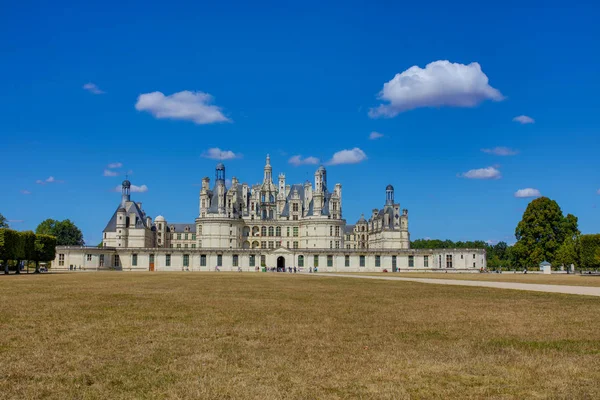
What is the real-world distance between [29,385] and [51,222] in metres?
130

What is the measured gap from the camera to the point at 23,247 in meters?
67.4

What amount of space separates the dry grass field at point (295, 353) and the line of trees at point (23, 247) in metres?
49.1

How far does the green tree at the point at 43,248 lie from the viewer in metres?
73.1

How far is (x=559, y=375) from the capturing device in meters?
9.74

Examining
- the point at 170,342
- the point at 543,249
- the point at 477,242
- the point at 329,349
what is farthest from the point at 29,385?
the point at 477,242

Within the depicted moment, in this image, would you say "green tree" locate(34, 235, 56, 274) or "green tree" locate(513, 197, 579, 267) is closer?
"green tree" locate(34, 235, 56, 274)

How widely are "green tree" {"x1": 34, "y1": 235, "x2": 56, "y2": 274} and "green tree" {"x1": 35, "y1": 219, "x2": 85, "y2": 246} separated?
51.6 meters

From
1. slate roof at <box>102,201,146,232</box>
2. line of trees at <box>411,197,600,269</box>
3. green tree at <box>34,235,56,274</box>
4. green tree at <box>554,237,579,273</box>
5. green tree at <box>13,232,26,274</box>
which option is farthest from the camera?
slate roof at <box>102,201,146,232</box>

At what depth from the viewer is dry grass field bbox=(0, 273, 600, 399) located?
8859 mm

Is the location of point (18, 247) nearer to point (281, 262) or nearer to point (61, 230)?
point (281, 262)

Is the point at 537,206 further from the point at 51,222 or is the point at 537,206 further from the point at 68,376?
the point at 51,222

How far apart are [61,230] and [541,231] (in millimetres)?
99488

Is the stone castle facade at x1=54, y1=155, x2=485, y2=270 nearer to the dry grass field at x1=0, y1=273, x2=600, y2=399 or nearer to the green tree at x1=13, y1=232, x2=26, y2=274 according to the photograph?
the green tree at x1=13, y1=232, x2=26, y2=274

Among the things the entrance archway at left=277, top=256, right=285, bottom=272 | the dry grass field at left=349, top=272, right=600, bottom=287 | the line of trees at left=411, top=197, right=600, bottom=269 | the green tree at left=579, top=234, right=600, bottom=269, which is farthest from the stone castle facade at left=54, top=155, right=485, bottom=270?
the dry grass field at left=349, top=272, right=600, bottom=287
